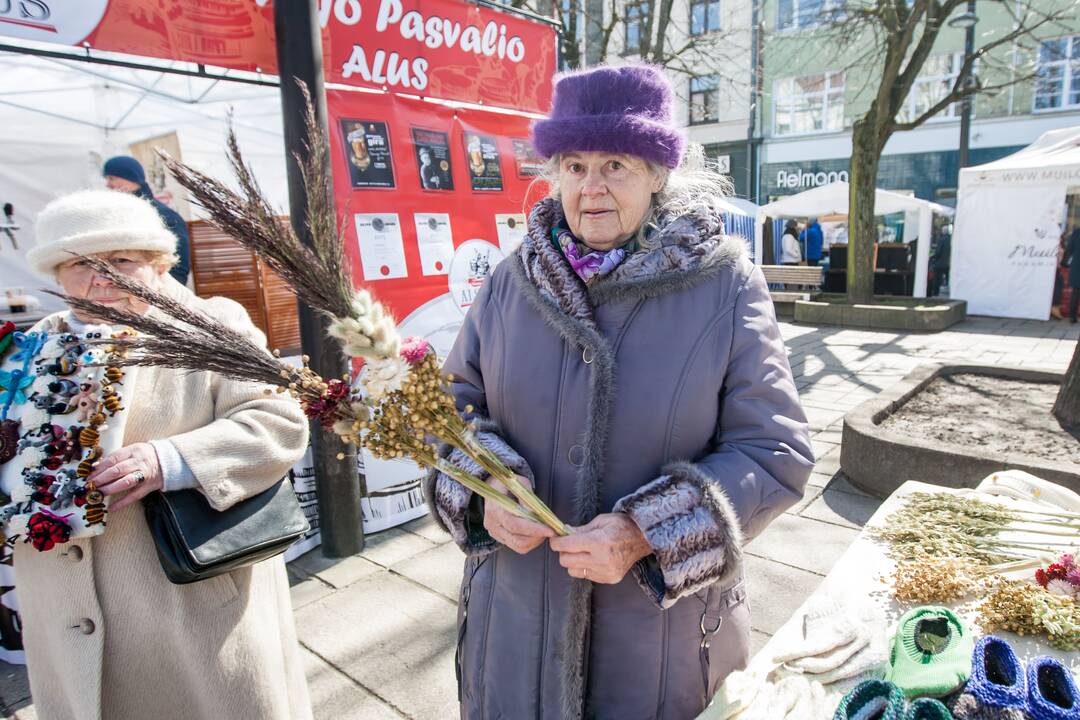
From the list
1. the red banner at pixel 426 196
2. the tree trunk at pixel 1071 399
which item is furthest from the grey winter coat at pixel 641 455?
the tree trunk at pixel 1071 399

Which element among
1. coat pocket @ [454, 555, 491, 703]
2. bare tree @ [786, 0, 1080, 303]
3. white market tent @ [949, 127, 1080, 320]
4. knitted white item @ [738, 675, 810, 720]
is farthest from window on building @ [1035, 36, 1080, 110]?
coat pocket @ [454, 555, 491, 703]

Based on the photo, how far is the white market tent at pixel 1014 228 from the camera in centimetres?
1070

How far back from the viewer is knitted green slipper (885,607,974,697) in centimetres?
136

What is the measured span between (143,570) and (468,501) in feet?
3.06

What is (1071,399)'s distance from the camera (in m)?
4.55

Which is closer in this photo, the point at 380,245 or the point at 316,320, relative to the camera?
the point at 316,320

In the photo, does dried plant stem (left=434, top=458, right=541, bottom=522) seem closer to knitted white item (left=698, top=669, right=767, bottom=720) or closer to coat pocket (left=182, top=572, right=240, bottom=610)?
knitted white item (left=698, top=669, right=767, bottom=720)

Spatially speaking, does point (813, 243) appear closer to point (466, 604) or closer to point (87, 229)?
point (466, 604)

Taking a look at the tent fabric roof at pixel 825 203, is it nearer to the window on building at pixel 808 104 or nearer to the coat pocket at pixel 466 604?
the window on building at pixel 808 104

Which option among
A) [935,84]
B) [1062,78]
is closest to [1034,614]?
[1062,78]

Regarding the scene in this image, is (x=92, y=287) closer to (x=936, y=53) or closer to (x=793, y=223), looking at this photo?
(x=793, y=223)

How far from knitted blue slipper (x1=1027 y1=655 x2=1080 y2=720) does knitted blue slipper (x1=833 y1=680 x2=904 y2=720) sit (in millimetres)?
237

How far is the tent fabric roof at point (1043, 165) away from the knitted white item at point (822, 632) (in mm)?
11739

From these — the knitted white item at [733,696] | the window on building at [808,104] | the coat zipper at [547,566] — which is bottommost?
the knitted white item at [733,696]
